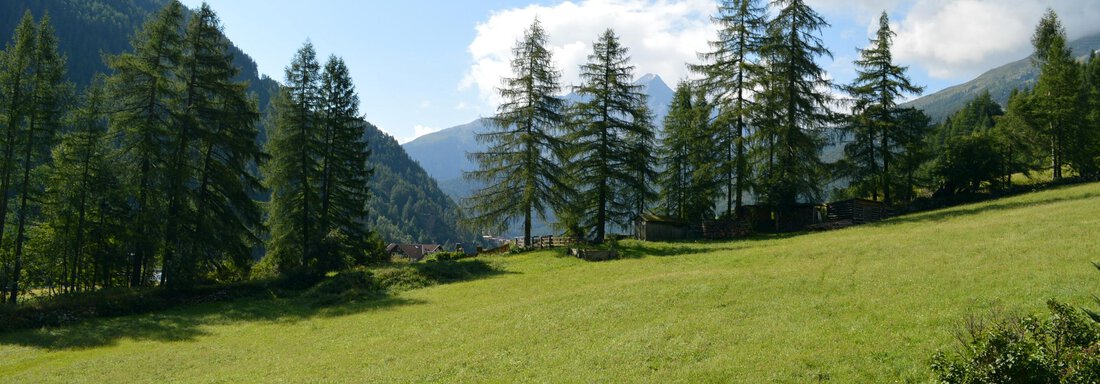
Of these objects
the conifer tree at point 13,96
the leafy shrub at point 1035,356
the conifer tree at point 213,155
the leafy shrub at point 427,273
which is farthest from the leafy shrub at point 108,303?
the leafy shrub at point 1035,356

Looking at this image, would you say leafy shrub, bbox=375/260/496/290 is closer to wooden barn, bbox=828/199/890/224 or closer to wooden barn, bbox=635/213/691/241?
wooden barn, bbox=635/213/691/241

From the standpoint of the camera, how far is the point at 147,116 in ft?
115

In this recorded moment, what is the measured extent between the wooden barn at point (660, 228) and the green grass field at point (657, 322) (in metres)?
11.3

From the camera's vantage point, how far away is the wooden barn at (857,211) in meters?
41.9

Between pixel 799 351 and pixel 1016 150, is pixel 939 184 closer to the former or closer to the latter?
pixel 1016 150

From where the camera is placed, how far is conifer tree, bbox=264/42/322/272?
39.9m

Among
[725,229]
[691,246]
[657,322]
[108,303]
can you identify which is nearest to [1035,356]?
[657,322]

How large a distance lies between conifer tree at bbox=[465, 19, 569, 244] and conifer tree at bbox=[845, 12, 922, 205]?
23992 mm

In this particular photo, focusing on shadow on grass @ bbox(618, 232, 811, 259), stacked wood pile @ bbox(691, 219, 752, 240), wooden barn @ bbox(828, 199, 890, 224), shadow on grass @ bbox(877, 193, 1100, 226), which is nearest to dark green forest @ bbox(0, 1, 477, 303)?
shadow on grass @ bbox(618, 232, 811, 259)

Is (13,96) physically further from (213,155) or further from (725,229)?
(725,229)

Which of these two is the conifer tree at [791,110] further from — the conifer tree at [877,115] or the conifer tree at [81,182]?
the conifer tree at [81,182]

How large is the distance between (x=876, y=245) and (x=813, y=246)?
338cm

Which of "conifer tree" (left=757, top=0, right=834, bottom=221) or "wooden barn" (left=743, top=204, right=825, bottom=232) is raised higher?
"conifer tree" (left=757, top=0, right=834, bottom=221)

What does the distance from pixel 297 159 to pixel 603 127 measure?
21.3 m
